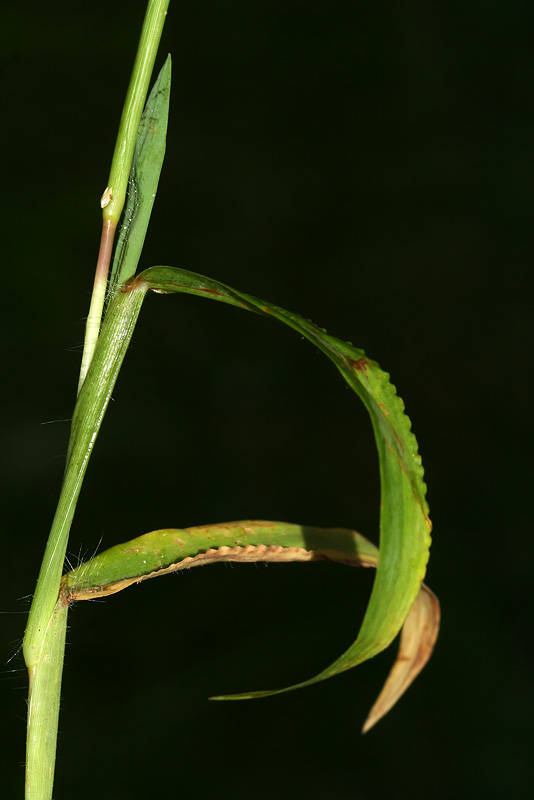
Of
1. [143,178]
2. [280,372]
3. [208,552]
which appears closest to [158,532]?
[208,552]

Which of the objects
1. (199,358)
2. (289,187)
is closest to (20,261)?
(199,358)

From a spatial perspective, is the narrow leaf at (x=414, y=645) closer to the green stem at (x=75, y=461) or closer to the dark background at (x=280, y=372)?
the green stem at (x=75, y=461)

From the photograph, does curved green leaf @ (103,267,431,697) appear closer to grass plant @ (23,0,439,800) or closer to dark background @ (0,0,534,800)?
grass plant @ (23,0,439,800)

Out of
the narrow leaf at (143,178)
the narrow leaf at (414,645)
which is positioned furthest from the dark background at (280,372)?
the narrow leaf at (143,178)

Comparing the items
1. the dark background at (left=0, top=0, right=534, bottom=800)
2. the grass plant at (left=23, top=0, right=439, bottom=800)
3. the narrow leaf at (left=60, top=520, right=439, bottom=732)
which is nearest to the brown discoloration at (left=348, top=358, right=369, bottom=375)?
the grass plant at (left=23, top=0, right=439, bottom=800)

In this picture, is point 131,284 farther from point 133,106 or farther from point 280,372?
point 280,372

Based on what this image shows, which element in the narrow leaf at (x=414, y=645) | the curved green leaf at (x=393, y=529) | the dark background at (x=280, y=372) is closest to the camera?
the curved green leaf at (x=393, y=529)

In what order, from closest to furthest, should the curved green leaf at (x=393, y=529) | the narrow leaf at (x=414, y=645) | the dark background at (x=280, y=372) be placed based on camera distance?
the curved green leaf at (x=393, y=529), the narrow leaf at (x=414, y=645), the dark background at (x=280, y=372)

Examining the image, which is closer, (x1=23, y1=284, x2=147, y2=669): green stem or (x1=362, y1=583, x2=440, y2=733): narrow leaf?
(x1=23, y1=284, x2=147, y2=669): green stem
